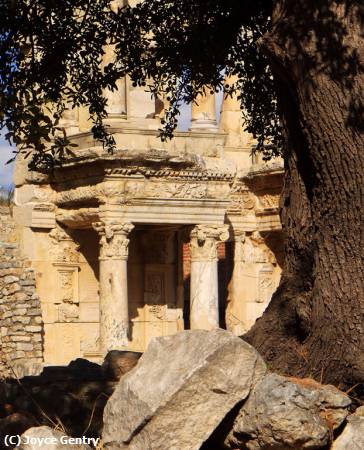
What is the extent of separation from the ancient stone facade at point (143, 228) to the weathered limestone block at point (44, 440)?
536 inches

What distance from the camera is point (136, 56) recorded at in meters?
13.8

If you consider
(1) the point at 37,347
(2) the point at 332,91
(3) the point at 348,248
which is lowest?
(1) the point at 37,347

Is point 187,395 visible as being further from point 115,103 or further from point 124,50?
point 115,103

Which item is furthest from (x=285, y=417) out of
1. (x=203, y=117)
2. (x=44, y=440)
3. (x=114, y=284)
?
(x=203, y=117)

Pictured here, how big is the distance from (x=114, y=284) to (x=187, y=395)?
14.7 m

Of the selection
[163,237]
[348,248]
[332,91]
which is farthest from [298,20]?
[163,237]

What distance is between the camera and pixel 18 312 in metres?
23.8

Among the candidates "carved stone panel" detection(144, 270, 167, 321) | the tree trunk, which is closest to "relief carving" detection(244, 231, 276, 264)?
"carved stone panel" detection(144, 270, 167, 321)

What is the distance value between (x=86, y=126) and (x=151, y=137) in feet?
5.07

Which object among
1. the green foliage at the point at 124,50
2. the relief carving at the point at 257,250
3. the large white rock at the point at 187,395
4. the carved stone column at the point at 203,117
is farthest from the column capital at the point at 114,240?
the large white rock at the point at 187,395

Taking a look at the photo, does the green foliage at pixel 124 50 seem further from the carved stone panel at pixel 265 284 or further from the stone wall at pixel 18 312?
the carved stone panel at pixel 265 284

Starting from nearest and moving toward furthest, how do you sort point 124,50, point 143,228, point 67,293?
point 124,50 < point 67,293 < point 143,228

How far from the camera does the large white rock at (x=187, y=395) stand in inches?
344

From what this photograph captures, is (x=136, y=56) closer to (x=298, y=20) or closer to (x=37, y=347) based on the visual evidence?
(x=298, y=20)
